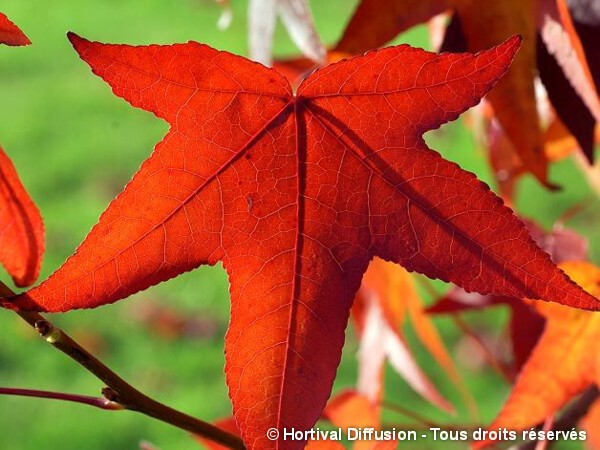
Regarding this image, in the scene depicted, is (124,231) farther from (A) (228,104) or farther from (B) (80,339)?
(B) (80,339)

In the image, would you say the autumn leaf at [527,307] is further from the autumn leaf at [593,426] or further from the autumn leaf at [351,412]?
the autumn leaf at [593,426]

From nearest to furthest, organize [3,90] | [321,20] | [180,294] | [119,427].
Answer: [119,427]
[180,294]
[3,90]
[321,20]

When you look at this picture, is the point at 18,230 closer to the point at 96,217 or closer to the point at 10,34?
the point at 10,34

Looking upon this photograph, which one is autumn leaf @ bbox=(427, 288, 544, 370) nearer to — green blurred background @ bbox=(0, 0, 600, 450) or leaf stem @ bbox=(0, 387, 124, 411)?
leaf stem @ bbox=(0, 387, 124, 411)

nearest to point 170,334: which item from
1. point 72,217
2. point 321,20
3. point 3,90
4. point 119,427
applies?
point 119,427

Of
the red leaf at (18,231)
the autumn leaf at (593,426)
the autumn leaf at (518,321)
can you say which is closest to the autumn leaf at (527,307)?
the autumn leaf at (518,321)

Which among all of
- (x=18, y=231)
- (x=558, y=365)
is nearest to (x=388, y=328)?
(x=558, y=365)
